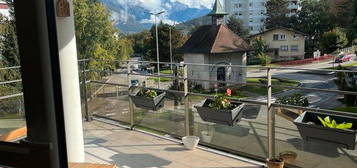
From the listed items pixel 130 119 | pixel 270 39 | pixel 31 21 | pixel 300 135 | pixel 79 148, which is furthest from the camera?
pixel 270 39

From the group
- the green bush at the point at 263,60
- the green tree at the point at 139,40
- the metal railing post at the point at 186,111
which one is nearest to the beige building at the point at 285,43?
the green bush at the point at 263,60

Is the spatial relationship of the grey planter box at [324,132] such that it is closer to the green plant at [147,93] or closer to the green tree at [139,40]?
the green plant at [147,93]

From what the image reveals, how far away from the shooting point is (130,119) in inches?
183

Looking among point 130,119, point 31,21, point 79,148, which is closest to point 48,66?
point 31,21

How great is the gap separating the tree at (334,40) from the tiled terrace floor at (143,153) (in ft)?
126

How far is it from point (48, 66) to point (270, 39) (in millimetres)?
46631

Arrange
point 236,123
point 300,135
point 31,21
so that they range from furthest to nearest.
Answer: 1. point 236,123
2. point 300,135
3. point 31,21

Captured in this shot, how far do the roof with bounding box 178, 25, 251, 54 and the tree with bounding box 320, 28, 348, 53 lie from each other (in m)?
11.3

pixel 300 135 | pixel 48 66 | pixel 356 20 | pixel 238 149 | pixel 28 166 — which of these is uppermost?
pixel 356 20

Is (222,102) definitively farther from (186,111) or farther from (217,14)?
(217,14)

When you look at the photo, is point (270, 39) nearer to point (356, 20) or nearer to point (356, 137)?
point (356, 20)

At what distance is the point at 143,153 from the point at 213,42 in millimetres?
29707

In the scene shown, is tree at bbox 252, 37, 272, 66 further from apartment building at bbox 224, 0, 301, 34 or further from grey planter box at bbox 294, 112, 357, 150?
grey planter box at bbox 294, 112, 357, 150

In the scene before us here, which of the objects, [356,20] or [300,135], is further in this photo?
[356,20]
